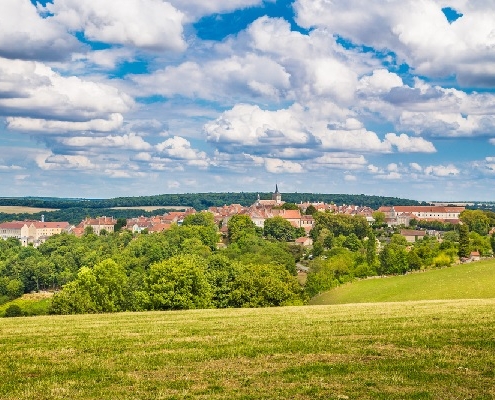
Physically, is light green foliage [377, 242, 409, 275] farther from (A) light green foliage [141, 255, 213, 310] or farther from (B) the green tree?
(A) light green foliage [141, 255, 213, 310]

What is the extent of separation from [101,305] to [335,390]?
51185 millimetres

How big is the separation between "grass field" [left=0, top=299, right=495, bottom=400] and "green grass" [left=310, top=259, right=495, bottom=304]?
41415 mm

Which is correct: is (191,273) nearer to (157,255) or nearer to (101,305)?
(101,305)

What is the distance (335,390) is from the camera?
13.8 meters

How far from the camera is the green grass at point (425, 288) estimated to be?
64750 mm

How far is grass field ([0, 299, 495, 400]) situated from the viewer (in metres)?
14.0

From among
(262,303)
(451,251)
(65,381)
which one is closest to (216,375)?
(65,381)

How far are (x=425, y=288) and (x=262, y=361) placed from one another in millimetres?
59657

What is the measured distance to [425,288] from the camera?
7256 centimetres

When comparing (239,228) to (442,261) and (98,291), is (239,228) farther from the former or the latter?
(98,291)

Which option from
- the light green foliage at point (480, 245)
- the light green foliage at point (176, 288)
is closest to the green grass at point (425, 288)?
the light green foliage at point (176, 288)

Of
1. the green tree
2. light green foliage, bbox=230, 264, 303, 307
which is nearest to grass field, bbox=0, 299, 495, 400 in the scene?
light green foliage, bbox=230, 264, 303, 307

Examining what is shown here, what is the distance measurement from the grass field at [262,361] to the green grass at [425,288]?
4142cm

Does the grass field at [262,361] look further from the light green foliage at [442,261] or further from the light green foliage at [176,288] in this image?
the light green foliage at [442,261]
